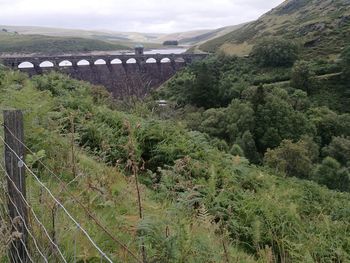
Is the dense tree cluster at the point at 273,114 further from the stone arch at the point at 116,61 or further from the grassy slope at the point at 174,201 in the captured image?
the stone arch at the point at 116,61

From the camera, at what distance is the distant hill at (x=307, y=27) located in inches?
3600

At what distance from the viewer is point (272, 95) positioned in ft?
174

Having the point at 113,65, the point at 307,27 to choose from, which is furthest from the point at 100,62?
the point at 307,27

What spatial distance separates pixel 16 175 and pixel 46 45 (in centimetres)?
17995

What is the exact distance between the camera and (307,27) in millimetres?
106500

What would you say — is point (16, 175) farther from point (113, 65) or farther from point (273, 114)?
point (113, 65)

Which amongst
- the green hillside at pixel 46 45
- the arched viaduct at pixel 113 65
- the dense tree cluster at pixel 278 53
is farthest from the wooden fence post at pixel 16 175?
the green hillside at pixel 46 45

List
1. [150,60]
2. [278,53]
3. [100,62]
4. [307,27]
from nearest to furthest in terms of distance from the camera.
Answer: [278,53] < [100,62] < [150,60] < [307,27]

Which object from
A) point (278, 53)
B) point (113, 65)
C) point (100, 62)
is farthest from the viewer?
point (100, 62)

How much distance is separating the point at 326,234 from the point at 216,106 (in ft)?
205

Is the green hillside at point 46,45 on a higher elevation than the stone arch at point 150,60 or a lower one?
lower

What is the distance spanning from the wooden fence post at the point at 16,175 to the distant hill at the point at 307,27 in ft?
290

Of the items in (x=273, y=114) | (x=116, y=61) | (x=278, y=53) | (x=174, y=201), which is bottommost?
(x=273, y=114)

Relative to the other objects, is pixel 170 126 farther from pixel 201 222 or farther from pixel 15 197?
pixel 15 197
